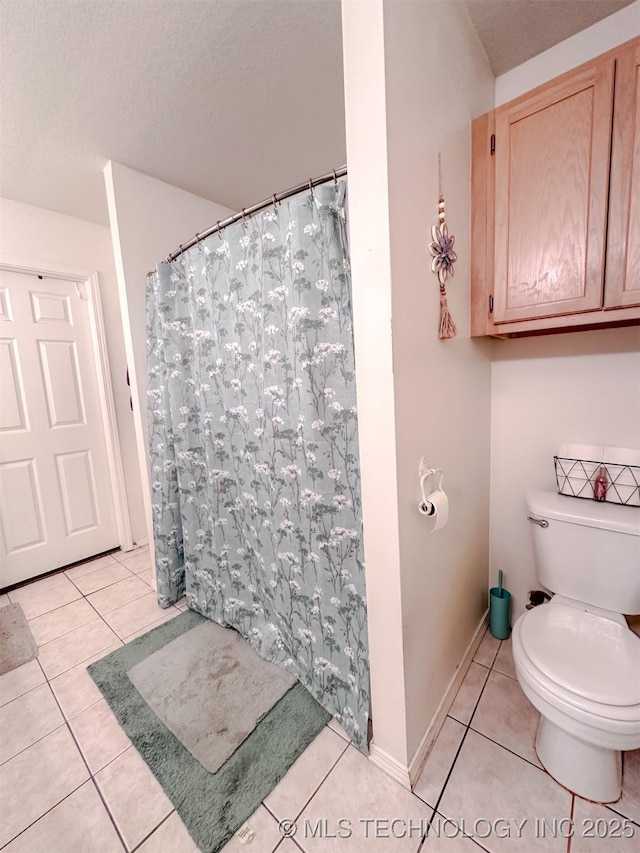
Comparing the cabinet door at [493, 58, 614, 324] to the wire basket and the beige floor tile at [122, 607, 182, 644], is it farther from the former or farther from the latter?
the beige floor tile at [122, 607, 182, 644]

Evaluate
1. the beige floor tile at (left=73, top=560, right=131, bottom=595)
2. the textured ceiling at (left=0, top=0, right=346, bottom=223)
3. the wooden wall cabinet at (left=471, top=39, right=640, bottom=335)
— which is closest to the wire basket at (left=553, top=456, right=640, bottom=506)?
the wooden wall cabinet at (left=471, top=39, right=640, bottom=335)

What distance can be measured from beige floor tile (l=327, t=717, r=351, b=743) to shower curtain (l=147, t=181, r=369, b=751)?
7cm

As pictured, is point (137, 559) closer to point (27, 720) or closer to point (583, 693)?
point (27, 720)

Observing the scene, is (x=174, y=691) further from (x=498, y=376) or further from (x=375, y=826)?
(x=498, y=376)

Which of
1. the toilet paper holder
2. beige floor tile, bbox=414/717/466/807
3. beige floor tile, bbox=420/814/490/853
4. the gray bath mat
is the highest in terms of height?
the toilet paper holder

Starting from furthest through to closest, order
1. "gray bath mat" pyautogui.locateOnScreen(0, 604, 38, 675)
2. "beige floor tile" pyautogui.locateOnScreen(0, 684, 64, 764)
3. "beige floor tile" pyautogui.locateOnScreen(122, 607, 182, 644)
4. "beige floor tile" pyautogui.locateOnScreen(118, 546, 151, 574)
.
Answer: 1. "beige floor tile" pyautogui.locateOnScreen(118, 546, 151, 574)
2. "beige floor tile" pyautogui.locateOnScreen(122, 607, 182, 644)
3. "gray bath mat" pyautogui.locateOnScreen(0, 604, 38, 675)
4. "beige floor tile" pyautogui.locateOnScreen(0, 684, 64, 764)

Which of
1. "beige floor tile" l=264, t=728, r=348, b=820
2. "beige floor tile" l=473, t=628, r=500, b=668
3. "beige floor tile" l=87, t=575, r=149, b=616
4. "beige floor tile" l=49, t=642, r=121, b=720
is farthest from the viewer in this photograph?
"beige floor tile" l=87, t=575, r=149, b=616

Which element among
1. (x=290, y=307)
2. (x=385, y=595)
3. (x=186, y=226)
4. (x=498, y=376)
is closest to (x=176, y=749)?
(x=385, y=595)

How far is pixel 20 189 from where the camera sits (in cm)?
193

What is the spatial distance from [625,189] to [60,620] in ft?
10.1

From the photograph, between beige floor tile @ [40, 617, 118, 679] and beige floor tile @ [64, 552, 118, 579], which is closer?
beige floor tile @ [40, 617, 118, 679]

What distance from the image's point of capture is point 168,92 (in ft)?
4.51

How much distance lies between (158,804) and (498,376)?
77.6 inches

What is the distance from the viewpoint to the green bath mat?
3.29 ft
